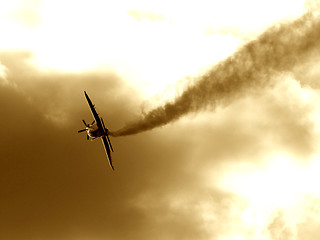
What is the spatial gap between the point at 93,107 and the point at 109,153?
14921mm

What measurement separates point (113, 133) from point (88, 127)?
859 cm

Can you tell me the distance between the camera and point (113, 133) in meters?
112

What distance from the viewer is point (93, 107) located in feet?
373

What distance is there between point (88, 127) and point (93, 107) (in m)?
6.25

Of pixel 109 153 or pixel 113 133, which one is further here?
pixel 109 153

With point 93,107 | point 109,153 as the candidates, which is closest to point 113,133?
point 93,107

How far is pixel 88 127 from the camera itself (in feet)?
389

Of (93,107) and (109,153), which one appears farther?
(109,153)

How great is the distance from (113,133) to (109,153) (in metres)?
14.7

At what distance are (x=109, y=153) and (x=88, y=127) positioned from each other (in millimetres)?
9317

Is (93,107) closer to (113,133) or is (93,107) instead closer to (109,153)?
(113,133)

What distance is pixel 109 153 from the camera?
12556 cm
